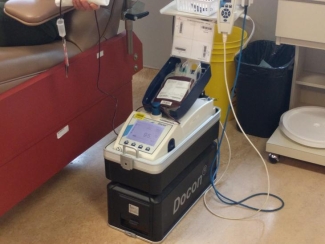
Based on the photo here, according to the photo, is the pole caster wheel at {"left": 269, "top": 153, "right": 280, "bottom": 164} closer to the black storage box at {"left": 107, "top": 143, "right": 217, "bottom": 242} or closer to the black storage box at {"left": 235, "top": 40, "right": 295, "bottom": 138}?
the black storage box at {"left": 235, "top": 40, "right": 295, "bottom": 138}

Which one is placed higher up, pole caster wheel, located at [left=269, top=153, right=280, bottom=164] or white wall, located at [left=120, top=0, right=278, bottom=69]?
white wall, located at [left=120, top=0, right=278, bottom=69]

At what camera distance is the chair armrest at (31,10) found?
1.47 meters

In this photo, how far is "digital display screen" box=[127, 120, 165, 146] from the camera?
1514 mm

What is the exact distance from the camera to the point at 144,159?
147 cm

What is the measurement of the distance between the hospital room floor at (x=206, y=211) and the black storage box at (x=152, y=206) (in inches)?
1.6

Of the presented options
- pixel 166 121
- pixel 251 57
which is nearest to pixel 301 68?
pixel 251 57

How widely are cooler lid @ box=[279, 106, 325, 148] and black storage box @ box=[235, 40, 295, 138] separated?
87 millimetres

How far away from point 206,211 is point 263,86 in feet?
2.11

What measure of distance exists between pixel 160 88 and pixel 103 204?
1.60 feet

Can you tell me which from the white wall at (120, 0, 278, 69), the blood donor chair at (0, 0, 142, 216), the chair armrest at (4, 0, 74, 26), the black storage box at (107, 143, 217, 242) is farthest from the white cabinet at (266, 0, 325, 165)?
the chair armrest at (4, 0, 74, 26)

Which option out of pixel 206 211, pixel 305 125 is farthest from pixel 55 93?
pixel 305 125

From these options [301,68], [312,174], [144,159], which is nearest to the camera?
[144,159]

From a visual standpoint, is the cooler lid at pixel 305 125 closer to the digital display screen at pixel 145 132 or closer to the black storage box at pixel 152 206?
the black storage box at pixel 152 206

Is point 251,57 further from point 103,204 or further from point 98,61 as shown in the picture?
point 103,204
